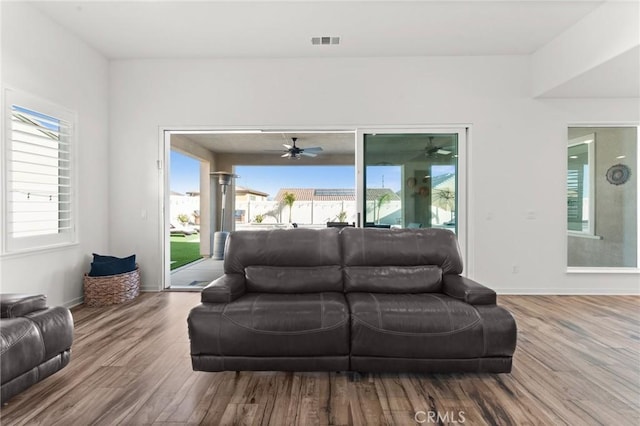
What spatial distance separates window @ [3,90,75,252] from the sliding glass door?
3.56m

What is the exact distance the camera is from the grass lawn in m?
7.73

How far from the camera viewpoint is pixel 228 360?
218 centimetres

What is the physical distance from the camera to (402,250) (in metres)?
2.84

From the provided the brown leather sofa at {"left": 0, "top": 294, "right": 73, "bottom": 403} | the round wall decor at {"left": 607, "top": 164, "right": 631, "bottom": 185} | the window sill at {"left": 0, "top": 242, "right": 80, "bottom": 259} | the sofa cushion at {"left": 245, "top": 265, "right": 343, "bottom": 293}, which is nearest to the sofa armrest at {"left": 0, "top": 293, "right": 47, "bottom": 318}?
the brown leather sofa at {"left": 0, "top": 294, "right": 73, "bottom": 403}

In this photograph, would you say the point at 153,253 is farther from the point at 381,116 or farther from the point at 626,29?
the point at 626,29

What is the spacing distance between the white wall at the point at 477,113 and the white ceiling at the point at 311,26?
21 cm

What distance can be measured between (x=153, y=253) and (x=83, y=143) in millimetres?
1613

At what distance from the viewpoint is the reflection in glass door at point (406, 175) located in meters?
4.61

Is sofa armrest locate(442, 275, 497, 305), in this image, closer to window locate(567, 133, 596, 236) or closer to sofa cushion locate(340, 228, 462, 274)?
sofa cushion locate(340, 228, 462, 274)

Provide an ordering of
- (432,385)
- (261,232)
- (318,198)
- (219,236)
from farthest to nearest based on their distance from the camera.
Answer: (318,198) < (219,236) < (261,232) < (432,385)

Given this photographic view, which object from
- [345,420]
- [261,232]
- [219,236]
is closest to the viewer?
[345,420]

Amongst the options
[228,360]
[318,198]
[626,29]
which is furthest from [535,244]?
[318,198]

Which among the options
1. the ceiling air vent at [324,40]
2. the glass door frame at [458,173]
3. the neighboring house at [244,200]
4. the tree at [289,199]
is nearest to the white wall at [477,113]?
the glass door frame at [458,173]
